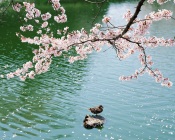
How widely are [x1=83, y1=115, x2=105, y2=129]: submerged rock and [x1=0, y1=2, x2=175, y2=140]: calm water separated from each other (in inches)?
13.8

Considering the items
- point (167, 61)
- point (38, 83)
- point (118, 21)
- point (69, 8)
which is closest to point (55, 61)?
point (38, 83)

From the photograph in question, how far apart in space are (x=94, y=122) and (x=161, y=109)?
5849 mm

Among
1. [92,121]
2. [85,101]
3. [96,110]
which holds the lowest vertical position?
[92,121]

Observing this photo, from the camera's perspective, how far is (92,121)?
19203 mm

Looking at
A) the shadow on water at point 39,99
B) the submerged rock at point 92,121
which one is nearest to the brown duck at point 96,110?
the submerged rock at point 92,121

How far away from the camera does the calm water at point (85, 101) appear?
18.7m

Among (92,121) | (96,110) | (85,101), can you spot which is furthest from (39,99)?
(92,121)

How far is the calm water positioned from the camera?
1872cm

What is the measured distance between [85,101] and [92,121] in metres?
4.86

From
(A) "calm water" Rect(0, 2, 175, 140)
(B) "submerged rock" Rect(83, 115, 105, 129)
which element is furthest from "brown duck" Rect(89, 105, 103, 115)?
(A) "calm water" Rect(0, 2, 175, 140)

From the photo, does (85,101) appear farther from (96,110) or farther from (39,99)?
(39,99)

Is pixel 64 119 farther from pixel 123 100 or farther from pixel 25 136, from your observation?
pixel 123 100

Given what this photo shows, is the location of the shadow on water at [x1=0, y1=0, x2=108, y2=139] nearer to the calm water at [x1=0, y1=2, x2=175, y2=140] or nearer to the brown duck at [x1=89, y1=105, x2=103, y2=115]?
the calm water at [x1=0, y1=2, x2=175, y2=140]

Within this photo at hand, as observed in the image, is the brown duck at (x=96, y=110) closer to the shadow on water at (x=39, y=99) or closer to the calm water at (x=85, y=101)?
the calm water at (x=85, y=101)
